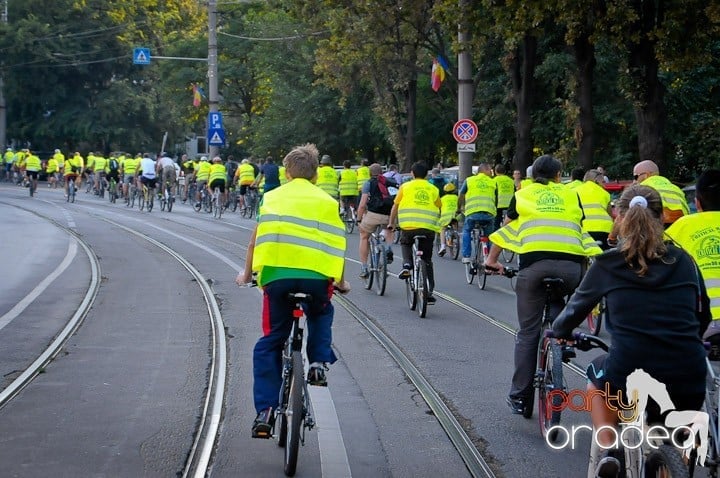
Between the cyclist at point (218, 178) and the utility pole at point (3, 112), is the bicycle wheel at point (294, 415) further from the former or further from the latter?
the utility pole at point (3, 112)

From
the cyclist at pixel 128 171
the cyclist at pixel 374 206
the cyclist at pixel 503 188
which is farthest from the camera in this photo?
the cyclist at pixel 128 171

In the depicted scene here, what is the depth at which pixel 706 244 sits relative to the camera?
7074mm

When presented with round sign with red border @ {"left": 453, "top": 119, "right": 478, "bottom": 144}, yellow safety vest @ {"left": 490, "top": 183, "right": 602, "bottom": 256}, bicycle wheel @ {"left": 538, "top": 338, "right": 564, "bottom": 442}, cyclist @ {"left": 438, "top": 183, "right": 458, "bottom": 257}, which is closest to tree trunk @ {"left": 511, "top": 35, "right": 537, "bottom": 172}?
round sign with red border @ {"left": 453, "top": 119, "right": 478, "bottom": 144}

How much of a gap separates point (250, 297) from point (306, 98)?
39395mm

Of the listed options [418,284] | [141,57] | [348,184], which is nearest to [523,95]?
[348,184]

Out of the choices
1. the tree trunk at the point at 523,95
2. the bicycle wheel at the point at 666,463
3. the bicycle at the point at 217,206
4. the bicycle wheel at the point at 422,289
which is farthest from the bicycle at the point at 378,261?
the bicycle at the point at 217,206

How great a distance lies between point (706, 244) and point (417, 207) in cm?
782

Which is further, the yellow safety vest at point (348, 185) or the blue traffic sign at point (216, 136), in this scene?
the blue traffic sign at point (216, 136)

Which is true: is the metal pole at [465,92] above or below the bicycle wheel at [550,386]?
above

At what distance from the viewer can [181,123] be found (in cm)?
7675

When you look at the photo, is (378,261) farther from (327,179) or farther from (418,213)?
(327,179)

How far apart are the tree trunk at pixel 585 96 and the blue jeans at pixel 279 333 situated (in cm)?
2120

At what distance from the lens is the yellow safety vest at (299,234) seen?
7.04 metres

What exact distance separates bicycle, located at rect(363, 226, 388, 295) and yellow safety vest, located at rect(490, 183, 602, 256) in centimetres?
806
